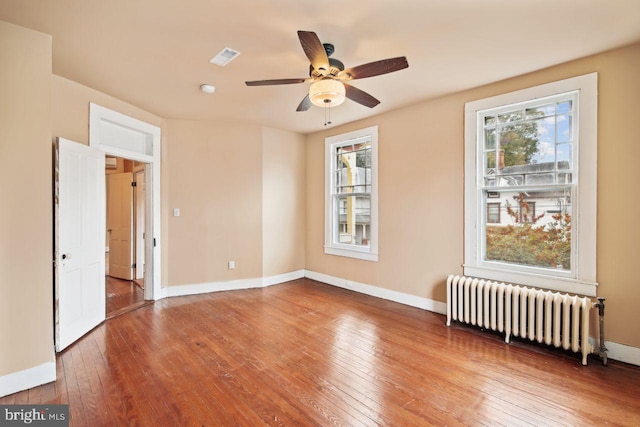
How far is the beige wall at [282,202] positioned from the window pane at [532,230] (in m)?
3.34

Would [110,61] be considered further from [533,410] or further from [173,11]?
Answer: [533,410]

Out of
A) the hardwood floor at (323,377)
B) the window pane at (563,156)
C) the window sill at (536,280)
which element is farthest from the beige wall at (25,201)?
the window pane at (563,156)

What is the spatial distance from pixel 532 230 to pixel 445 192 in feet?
3.39

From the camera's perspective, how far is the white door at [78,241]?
9.52 feet

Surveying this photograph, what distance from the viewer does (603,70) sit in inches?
108

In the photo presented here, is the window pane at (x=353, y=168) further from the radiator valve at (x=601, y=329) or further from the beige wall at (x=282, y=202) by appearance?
the radiator valve at (x=601, y=329)

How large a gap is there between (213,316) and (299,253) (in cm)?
232

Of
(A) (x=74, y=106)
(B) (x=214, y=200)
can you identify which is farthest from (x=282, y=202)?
(A) (x=74, y=106)

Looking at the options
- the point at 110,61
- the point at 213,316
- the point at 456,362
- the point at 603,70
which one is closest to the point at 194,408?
the point at 213,316

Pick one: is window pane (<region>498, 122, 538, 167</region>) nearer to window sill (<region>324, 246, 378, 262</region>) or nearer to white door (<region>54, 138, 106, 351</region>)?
window sill (<region>324, 246, 378, 262</region>)

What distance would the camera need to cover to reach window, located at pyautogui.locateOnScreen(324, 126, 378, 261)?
472cm

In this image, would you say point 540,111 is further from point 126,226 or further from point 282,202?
point 126,226

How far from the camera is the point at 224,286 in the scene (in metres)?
5.00

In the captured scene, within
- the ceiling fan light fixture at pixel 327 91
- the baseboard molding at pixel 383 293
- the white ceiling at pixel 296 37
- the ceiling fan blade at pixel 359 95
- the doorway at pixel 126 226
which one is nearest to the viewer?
the white ceiling at pixel 296 37
